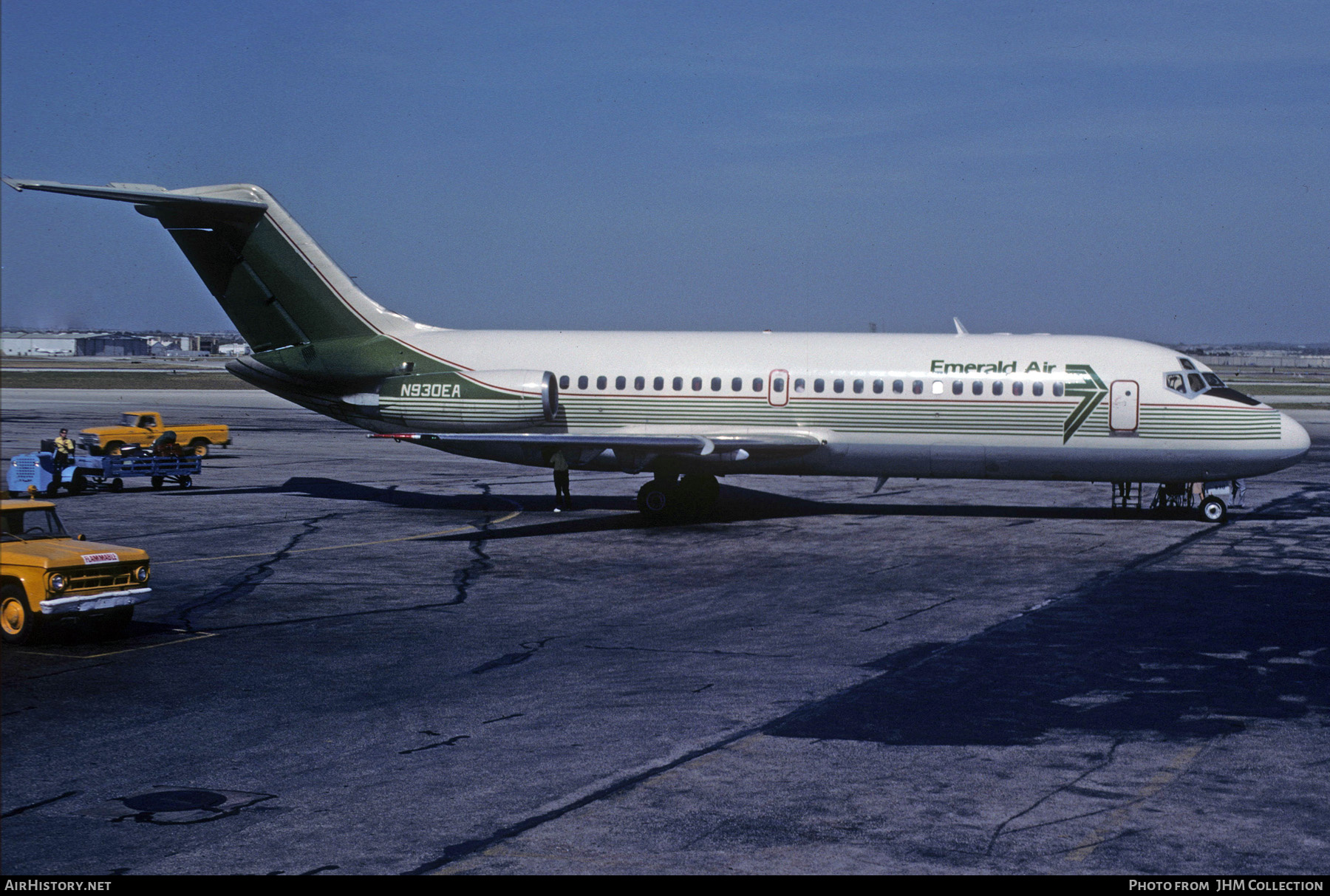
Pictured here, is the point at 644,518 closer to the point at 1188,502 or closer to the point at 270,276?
the point at 270,276

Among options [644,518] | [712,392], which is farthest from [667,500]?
[712,392]

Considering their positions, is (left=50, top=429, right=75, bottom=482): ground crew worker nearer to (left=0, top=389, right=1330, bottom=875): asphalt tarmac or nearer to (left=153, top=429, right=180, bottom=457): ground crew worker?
(left=153, top=429, right=180, bottom=457): ground crew worker

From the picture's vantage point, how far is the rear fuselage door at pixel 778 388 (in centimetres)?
2744

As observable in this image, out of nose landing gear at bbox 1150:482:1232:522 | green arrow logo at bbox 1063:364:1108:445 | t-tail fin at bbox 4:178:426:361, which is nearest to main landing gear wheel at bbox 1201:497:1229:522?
nose landing gear at bbox 1150:482:1232:522

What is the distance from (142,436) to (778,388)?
20309mm

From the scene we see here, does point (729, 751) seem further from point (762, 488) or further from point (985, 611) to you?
point (762, 488)

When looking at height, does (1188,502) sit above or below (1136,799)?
above

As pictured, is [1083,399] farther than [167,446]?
No

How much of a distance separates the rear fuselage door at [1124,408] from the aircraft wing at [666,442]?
626cm

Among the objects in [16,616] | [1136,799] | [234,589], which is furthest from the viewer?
[234,589]

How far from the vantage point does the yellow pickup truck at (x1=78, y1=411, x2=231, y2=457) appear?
35.3 m

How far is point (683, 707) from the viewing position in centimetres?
1280
